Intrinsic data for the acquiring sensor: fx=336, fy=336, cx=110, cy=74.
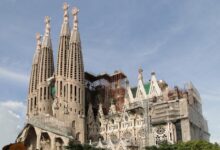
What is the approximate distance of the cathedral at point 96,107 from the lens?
4481cm

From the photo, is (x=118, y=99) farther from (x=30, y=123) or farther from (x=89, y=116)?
(x=30, y=123)

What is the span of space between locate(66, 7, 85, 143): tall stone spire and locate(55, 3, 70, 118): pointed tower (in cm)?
99

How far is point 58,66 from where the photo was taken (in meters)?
52.9

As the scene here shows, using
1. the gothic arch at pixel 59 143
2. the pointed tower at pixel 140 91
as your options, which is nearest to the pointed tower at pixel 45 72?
the gothic arch at pixel 59 143

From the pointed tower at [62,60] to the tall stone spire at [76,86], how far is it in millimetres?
987

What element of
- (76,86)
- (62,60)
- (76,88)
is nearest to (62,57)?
(62,60)

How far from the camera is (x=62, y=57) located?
53812 millimetres

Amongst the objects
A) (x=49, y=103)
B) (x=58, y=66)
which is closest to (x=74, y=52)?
(x=58, y=66)

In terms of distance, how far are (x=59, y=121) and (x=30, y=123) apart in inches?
172

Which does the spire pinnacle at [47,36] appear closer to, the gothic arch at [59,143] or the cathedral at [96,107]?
the cathedral at [96,107]

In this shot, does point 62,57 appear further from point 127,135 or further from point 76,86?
point 127,135

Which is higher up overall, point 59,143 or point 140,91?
point 140,91

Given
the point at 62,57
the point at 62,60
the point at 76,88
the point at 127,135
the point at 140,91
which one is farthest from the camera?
the point at 62,57

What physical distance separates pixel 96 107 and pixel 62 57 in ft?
33.1
